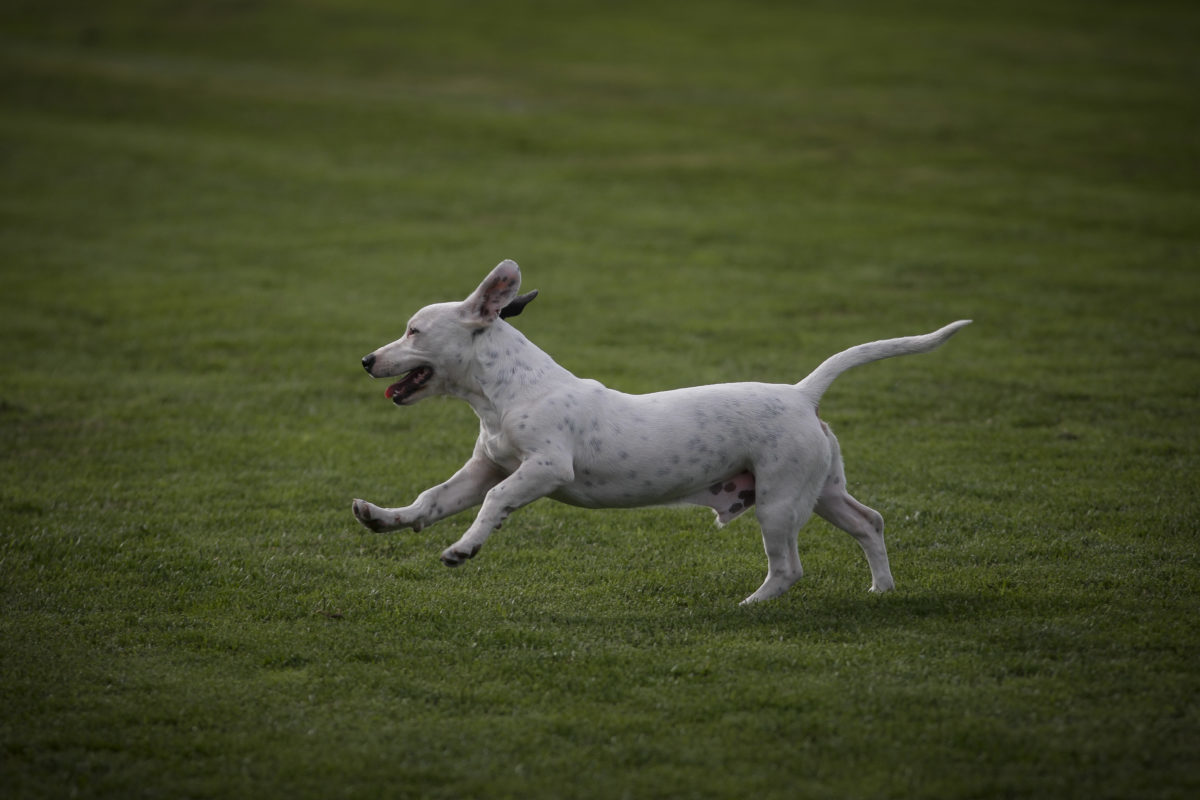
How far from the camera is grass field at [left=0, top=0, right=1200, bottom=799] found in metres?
5.75

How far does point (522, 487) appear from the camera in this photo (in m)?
6.75

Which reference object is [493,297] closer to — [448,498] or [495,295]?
[495,295]

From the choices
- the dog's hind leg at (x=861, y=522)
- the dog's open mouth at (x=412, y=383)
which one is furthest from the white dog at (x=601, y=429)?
the dog's hind leg at (x=861, y=522)

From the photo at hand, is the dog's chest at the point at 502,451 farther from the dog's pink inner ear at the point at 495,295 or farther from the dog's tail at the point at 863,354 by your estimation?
the dog's tail at the point at 863,354

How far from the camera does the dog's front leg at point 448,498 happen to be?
6977 millimetres

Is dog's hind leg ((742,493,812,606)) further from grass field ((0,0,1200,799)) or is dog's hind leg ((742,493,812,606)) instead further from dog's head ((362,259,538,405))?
dog's head ((362,259,538,405))

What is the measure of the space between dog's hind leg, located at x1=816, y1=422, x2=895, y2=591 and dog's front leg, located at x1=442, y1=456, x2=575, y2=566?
1752 millimetres

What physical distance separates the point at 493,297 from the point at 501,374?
46 cm

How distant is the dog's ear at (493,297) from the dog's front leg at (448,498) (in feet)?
2.84

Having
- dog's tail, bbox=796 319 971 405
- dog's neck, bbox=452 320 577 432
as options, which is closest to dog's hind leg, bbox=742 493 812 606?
dog's tail, bbox=796 319 971 405

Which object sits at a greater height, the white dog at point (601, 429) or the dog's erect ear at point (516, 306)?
the dog's erect ear at point (516, 306)

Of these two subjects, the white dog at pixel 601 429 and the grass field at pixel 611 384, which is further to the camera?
the white dog at pixel 601 429

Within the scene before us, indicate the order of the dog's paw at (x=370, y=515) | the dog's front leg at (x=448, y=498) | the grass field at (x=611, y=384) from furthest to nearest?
the dog's front leg at (x=448, y=498), the dog's paw at (x=370, y=515), the grass field at (x=611, y=384)

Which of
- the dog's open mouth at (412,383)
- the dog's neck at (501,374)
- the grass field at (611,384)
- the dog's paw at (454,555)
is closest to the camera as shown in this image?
the grass field at (611,384)
